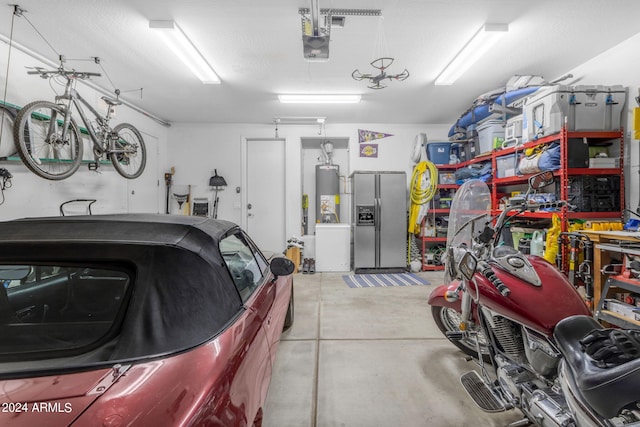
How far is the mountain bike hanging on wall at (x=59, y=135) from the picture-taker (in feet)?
9.15

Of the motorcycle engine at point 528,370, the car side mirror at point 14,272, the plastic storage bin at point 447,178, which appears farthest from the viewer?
the plastic storage bin at point 447,178

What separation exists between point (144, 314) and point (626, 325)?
10.8ft

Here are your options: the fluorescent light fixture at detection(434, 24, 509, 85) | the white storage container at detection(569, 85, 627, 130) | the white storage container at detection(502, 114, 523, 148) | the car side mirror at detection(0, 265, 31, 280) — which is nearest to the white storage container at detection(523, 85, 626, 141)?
the white storage container at detection(569, 85, 627, 130)

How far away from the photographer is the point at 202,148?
229 inches

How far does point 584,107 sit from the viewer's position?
2943 mm

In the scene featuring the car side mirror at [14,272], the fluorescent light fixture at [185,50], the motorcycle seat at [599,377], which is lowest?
the motorcycle seat at [599,377]

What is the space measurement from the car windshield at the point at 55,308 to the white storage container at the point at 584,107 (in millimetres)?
3943

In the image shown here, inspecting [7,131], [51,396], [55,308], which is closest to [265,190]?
[7,131]

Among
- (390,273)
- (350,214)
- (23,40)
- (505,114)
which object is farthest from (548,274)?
(23,40)

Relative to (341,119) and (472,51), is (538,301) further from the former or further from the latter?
(341,119)

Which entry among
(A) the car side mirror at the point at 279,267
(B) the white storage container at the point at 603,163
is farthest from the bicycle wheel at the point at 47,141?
(B) the white storage container at the point at 603,163

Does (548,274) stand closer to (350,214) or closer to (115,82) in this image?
(350,214)

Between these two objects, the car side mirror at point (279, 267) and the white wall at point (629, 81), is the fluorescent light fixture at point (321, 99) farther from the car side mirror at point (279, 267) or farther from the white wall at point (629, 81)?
the car side mirror at point (279, 267)

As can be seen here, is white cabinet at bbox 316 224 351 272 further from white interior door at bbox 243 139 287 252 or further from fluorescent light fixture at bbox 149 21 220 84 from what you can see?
fluorescent light fixture at bbox 149 21 220 84
